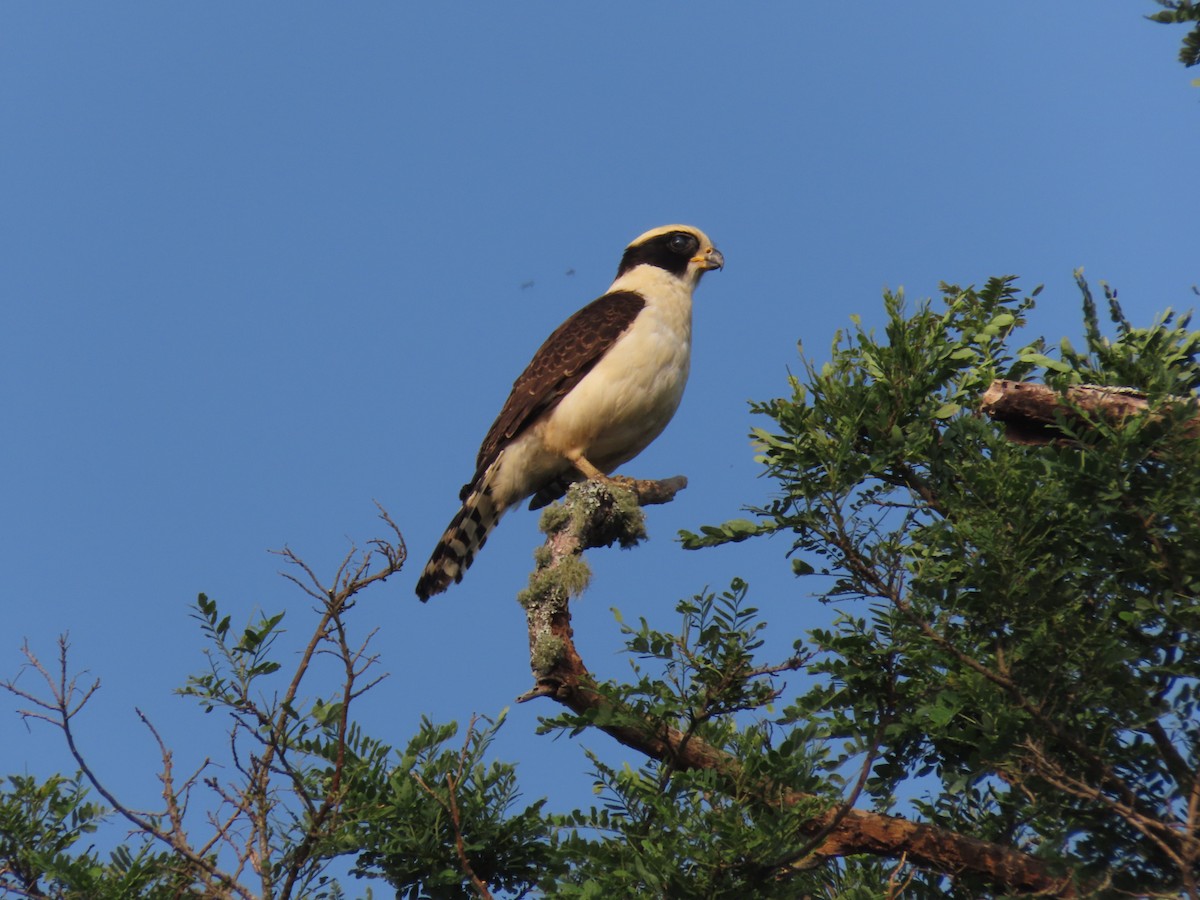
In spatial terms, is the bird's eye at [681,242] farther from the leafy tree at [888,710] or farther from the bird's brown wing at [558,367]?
the leafy tree at [888,710]

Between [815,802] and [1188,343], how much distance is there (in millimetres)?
2047

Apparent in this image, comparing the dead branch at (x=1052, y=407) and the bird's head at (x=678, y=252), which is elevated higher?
the bird's head at (x=678, y=252)

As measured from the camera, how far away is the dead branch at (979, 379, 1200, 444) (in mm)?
3889

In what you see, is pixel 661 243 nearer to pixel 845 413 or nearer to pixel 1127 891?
pixel 845 413

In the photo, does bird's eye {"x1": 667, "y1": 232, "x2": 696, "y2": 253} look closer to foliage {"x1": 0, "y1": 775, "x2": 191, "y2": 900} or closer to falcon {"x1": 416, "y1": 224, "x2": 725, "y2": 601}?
falcon {"x1": 416, "y1": 224, "x2": 725, "y2": 601}

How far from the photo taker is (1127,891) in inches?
142

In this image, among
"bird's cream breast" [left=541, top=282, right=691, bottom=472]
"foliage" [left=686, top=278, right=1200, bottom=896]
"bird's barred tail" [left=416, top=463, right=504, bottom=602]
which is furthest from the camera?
"bird's barred tail" [left=416, top=463, right=504, bottom=602]

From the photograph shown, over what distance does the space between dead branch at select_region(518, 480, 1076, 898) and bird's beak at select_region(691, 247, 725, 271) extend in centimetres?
303

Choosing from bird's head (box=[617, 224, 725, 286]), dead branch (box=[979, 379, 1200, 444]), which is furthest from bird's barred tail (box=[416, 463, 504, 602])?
dead branch (box=[979, 379, 1200, 444])

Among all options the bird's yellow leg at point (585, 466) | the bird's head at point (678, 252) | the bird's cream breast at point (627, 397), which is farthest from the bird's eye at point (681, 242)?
the bird's yellow leg at point (585, 466)

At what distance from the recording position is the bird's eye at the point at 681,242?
25.9 ft

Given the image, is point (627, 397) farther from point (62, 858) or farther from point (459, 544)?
point (62, 858)

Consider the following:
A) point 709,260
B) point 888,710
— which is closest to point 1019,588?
point 888,710

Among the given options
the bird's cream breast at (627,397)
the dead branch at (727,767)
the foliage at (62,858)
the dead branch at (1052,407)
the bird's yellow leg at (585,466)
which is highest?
the bird's cream breast at (627,397)
